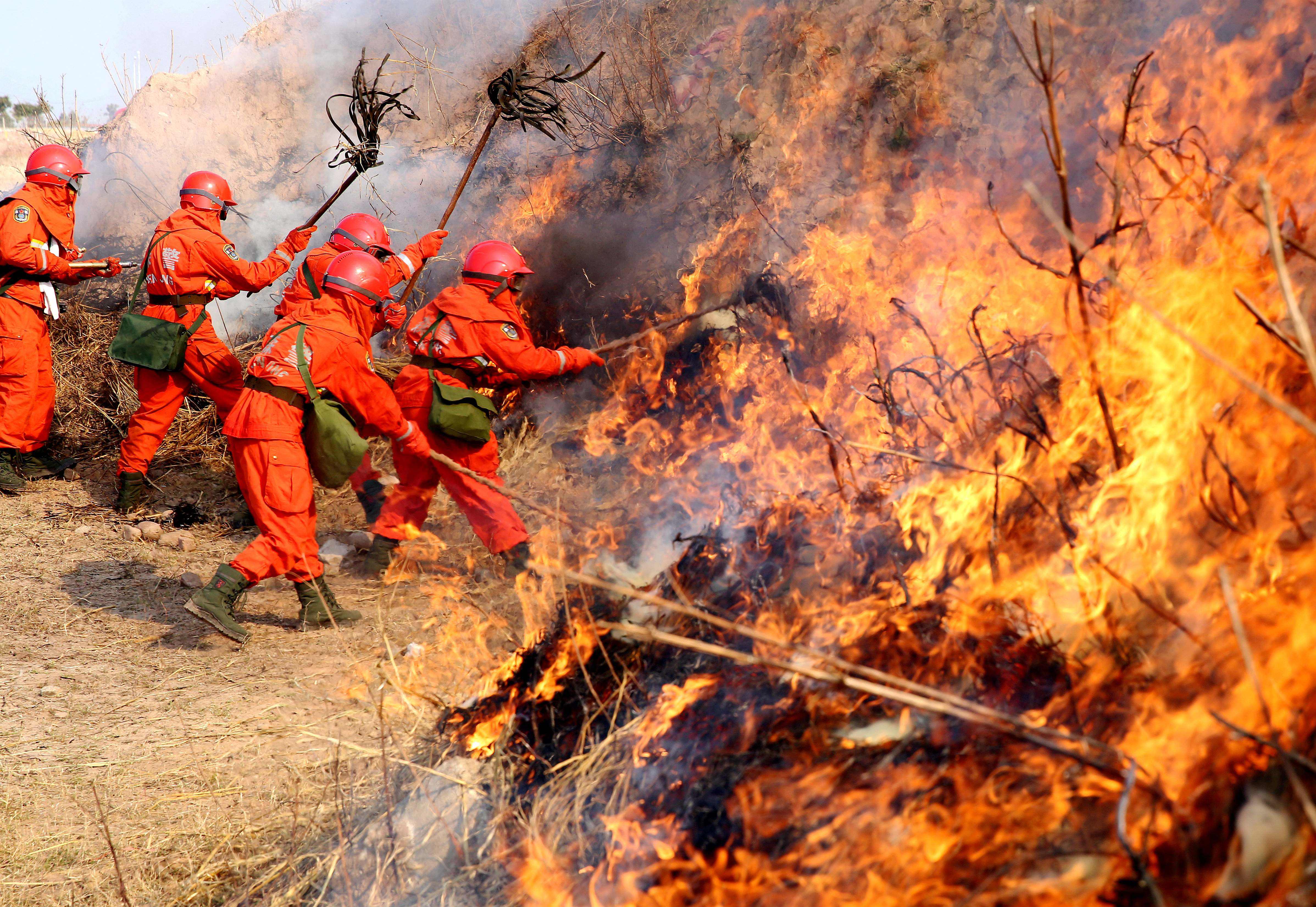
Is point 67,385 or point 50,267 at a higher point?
point 50,267

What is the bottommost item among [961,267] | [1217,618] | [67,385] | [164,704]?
[164,704]

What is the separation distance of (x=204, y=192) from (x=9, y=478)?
2.68m

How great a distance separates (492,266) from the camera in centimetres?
511

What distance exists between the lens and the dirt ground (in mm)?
2898

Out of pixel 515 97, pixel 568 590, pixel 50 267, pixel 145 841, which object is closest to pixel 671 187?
pixel 515 97

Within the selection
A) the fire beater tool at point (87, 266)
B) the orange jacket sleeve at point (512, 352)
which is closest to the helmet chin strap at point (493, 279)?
the orange jacket sleeve at point (512, 352)

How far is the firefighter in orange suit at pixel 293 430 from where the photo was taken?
14.9 ft

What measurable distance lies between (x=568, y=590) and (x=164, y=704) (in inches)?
78.1

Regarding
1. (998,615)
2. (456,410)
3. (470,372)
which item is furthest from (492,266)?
(998,615)

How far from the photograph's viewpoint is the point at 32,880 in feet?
9.15

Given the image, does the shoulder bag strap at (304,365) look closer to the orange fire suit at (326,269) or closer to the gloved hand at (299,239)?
the orange fire suit at (326,269)

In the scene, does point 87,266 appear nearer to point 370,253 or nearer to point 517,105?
point 370,253

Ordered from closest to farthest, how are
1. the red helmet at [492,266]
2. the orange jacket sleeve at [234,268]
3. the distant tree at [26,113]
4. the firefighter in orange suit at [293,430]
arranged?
the firefighter in orange suit at [293,430]
the red helmet at [492,266]
the orange jacket sleeve at [234,268]
the distant tree at [26,113]

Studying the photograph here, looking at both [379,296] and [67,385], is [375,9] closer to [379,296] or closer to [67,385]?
[67,385]
